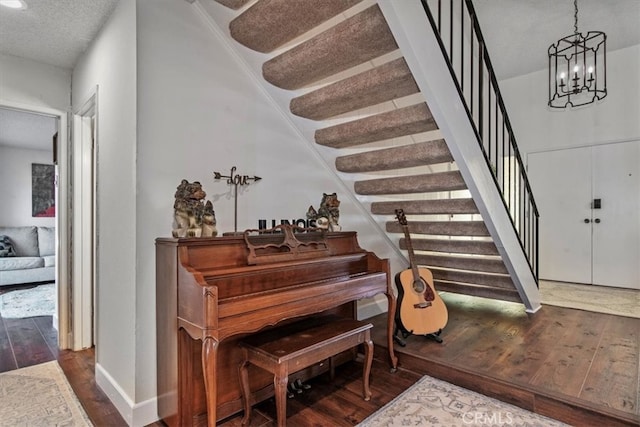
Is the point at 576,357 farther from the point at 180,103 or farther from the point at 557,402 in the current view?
the point at 180,103

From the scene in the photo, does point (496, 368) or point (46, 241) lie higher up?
point (46, 241)

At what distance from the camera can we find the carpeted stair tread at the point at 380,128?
2271 mm

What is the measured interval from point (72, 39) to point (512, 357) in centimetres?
410

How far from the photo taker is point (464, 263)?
3533mm

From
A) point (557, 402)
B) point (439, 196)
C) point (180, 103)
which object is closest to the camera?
point (557, 402)

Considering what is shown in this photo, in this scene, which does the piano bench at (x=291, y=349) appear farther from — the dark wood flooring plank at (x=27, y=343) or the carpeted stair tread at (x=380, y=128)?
the dark wood flooring plank at (x=27, y=343)

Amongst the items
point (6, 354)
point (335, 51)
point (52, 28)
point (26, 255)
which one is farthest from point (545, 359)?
point (26, 255)

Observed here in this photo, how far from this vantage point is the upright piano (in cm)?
164

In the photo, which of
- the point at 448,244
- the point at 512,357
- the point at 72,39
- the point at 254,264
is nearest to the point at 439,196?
the point at 448,244

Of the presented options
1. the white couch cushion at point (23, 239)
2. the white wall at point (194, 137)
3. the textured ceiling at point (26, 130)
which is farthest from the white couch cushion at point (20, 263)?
the white wall at point (194, 137)

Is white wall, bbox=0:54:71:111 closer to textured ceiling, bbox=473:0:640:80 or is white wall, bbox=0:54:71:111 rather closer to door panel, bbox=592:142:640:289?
textured ceiling, bbox=473:0:640:80

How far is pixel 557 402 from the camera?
6.55 ft

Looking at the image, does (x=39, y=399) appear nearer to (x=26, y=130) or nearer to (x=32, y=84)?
(x=32, y=84)

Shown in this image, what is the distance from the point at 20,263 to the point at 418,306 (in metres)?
6.37
